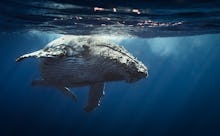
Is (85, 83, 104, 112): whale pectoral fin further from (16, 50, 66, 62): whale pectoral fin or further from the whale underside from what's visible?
(16, 50, 66, 62): whale pectoral fin

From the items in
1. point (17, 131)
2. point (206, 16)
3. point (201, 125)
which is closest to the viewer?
point (206, 16)

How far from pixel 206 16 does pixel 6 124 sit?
28527 mm

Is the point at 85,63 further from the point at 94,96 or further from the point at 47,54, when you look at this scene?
the point at 94,96

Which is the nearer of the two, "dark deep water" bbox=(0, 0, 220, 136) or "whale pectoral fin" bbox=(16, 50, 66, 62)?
"whale pectoral fin" bbox=(16, 50, 66, 62)

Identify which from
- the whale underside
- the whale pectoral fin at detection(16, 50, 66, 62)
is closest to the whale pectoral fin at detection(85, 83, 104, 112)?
the whale underside

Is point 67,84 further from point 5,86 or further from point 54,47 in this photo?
point 5,86

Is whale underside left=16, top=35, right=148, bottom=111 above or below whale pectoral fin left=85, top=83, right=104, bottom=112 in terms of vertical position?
above

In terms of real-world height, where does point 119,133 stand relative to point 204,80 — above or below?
above

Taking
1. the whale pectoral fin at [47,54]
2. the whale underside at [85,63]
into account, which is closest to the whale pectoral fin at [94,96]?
the whale underside at [85,63]

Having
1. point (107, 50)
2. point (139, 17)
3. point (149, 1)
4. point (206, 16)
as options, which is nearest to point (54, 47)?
point (107, 50)

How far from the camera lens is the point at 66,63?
9.50 metres

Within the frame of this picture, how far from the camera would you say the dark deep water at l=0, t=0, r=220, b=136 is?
16078 millimetres

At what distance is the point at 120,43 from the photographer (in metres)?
32.2

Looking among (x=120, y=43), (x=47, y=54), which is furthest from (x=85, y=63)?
(x=120, y=43)
